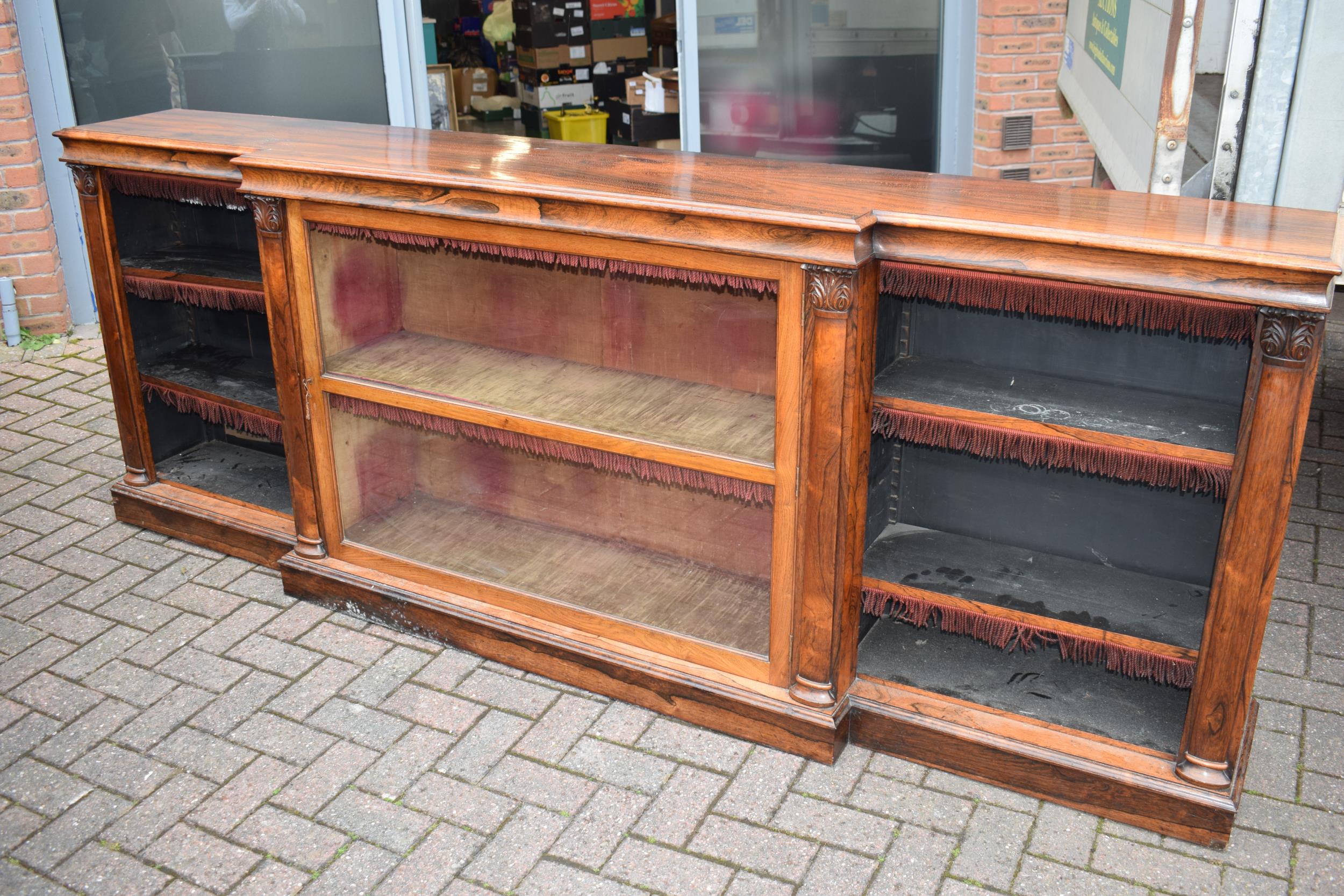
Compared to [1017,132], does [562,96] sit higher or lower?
lower

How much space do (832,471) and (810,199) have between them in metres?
0.65

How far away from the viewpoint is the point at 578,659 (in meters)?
3.32

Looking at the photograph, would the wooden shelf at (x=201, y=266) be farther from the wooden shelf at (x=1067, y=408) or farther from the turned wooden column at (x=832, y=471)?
the wooden shelf at (x=1067, y=408)

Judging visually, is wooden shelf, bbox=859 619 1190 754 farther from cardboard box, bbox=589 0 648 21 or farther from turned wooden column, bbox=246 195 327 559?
cardboard box, bbox=589 0 648 21

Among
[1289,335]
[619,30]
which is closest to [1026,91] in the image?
[1289,335]

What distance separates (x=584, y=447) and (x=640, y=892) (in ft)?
3.79

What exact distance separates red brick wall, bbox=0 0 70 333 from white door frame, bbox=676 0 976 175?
324 cm

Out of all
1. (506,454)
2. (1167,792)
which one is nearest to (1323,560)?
(1167,792)

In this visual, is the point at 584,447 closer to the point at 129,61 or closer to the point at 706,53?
the point at 706,53

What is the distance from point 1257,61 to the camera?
268 cm

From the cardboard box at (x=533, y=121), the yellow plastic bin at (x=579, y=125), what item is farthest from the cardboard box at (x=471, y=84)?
the yellow plastic bin at (x=579, y=125)

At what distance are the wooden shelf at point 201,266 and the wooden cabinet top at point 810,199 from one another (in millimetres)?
389

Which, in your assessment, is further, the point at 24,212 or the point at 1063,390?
the point at 24,212

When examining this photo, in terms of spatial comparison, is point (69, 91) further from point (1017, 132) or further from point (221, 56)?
point (1017, 132)
